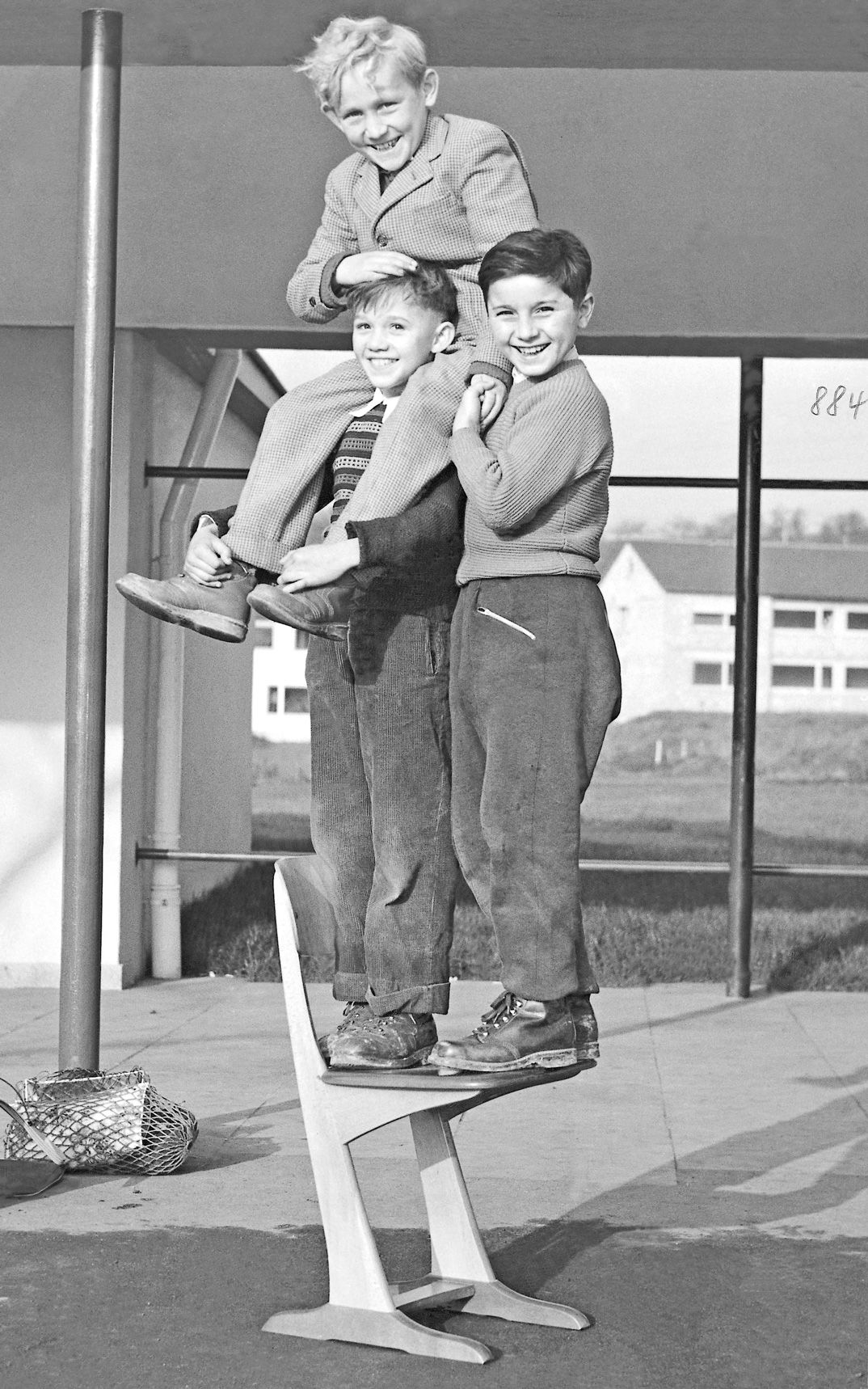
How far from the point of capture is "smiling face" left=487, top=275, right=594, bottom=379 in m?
3.29

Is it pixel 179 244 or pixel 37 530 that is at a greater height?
pixel 179 244

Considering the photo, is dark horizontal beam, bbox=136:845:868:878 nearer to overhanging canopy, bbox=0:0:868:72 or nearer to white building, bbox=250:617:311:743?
white building, bbox=250:617:311:743

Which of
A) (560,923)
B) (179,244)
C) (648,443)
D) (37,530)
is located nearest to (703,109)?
(179,244)

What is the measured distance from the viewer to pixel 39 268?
768 centimetres

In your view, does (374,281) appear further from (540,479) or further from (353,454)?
(540,479)

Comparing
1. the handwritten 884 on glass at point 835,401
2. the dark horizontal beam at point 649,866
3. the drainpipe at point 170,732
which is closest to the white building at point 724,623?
the handwritten 884 on glass at point 835,401

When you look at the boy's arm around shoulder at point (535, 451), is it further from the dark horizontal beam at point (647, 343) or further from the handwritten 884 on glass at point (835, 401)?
the handwritten 884 on glass at point (835, 401)

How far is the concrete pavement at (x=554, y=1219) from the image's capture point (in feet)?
11.2

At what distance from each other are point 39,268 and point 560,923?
17.4 ft

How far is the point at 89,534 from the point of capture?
17.4 feet

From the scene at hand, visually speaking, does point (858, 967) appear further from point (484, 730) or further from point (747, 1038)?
point (484, 730)

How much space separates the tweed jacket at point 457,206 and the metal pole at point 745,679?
4.49m

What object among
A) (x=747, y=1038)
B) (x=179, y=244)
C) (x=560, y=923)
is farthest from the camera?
(x=179, y=244)

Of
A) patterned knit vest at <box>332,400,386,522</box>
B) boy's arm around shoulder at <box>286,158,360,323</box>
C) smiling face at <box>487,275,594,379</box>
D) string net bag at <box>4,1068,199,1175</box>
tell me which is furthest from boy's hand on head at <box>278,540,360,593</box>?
string net bag at <box>4,1068,199,1175</box>
